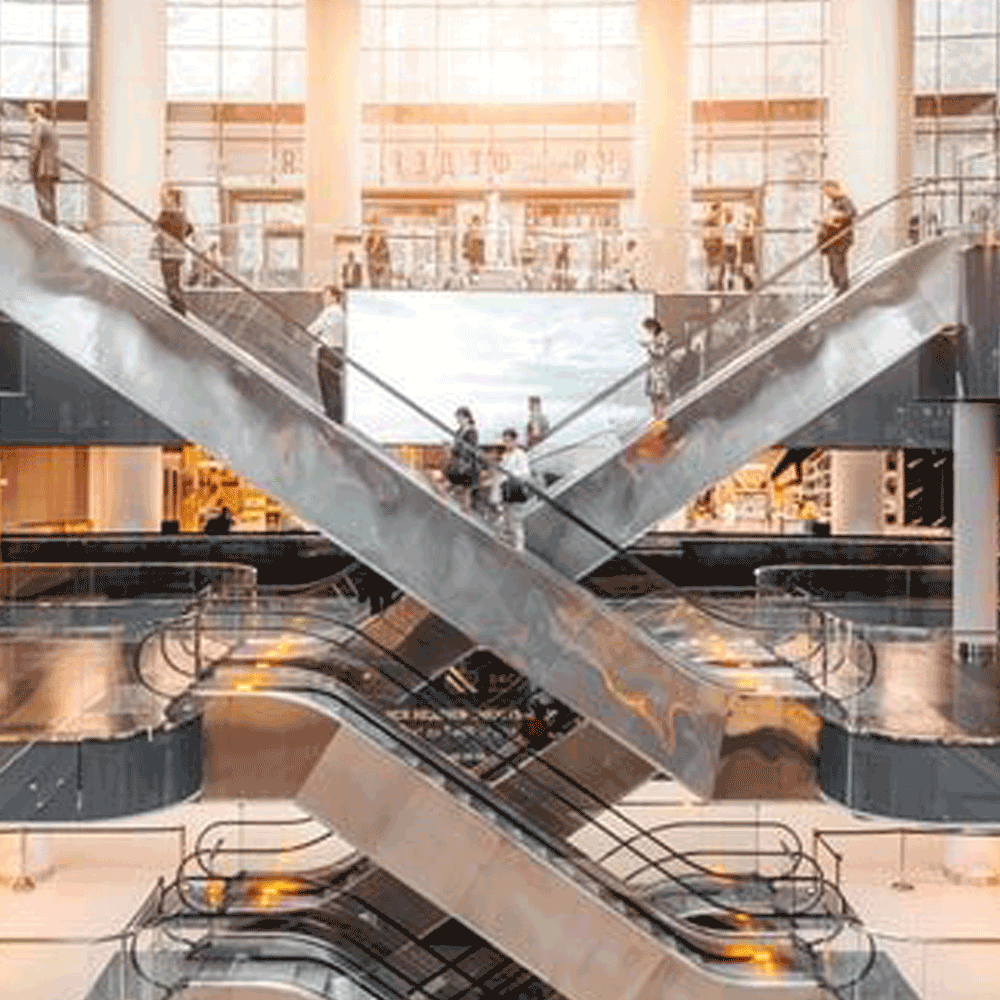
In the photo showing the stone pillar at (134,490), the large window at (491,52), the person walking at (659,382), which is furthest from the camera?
the large window at (491,52)

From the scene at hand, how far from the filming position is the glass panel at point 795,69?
45969 mm

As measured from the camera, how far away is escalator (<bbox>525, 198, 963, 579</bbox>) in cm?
1867

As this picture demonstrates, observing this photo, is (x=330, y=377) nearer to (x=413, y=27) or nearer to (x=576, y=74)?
(x=576, y=74)

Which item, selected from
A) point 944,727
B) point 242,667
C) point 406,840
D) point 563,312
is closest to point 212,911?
point 242,667

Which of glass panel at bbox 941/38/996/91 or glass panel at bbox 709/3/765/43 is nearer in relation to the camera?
glass panel at bbox 941/38/996/91

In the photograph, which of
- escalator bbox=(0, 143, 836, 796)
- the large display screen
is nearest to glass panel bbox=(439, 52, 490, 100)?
the large display screen

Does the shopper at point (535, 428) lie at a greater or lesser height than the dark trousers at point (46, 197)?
lesser

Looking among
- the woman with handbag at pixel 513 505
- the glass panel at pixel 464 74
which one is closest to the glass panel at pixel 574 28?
the glass panel at pixel 464 74

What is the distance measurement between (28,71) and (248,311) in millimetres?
28247

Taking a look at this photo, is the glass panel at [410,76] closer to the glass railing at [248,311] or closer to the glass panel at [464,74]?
the glass panel at [464,74]

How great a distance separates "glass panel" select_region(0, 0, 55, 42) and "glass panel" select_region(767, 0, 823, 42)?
732 inches

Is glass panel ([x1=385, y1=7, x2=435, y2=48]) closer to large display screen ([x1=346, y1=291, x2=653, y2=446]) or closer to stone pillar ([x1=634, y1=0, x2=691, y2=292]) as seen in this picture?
stone pillar ([x1=634, y1=0, x2=691, y2=292])

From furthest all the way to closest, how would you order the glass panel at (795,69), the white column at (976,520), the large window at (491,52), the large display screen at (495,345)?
the glass panel at (795,69) < the large window at (491,52) < the large display screen at (495,345) < the white column at (976,520)

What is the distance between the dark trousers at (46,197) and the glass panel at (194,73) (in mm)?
30056
